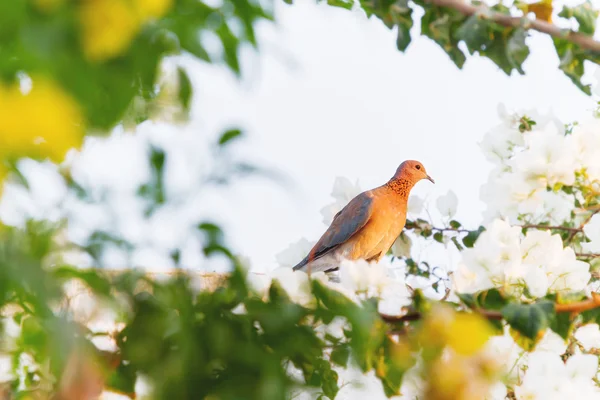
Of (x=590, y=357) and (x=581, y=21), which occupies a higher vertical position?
(x=581, y=21)

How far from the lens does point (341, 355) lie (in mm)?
503

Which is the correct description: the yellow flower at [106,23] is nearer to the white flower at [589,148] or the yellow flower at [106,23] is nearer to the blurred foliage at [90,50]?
the blurred foliage at [90,50]

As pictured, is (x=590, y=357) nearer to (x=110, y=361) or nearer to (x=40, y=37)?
(x=110, y=361)

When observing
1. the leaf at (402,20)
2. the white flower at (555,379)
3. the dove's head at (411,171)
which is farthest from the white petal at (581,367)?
the dove's head at (411,171)

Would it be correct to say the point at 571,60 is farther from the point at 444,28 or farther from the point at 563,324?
the point at 563,324

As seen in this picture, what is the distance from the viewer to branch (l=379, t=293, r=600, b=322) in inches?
20.1

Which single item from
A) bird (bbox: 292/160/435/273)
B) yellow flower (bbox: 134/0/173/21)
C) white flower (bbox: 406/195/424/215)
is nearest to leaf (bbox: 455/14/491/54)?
white flower (bbox: 406/195/424/215)

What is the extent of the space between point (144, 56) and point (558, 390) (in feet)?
1.48

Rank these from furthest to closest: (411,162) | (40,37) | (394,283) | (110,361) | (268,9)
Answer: (411,162) < (394,283) < (110,361) < (268,9) < (40,37)

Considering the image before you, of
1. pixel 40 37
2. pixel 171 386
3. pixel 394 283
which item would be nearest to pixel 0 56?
pixel 40 37

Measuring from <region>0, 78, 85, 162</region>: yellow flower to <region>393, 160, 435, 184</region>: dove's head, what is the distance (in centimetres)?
196

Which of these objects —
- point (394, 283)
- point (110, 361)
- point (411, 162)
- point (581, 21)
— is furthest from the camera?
point (411, 162)

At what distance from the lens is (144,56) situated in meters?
0.30

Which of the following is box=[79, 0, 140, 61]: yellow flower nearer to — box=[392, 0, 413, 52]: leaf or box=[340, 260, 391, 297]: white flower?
box=[340, 260, 391, 297]: white flower
